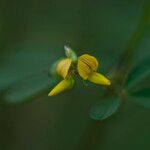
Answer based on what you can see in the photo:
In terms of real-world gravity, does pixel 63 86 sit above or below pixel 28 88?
above

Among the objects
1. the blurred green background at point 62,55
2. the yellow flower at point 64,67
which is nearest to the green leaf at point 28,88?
the blurred green background at point 62,55

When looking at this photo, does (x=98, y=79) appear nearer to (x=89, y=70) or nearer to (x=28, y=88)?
(x=89, y=70)

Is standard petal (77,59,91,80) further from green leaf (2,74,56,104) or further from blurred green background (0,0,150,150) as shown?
blurred green background (0,0,150,150)

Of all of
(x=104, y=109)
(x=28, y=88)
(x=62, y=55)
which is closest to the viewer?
(x=104, y=109)

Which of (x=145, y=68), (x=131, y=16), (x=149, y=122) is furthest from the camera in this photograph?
(x=131, y=16)

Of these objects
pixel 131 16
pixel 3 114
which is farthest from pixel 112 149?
pixel 131 16

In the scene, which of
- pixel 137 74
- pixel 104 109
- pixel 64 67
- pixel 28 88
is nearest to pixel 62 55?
pixel 28 88

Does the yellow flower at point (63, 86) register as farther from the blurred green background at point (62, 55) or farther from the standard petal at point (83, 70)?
the blurred green background at point (62, 55)

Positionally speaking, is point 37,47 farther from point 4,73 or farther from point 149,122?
point 149,122
